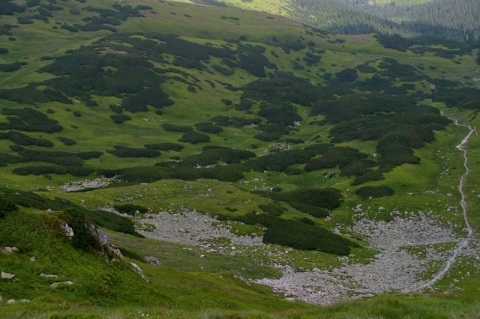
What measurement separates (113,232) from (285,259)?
15.0 m

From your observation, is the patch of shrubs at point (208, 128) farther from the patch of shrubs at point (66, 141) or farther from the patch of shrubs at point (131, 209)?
the patch of shrubs at point (131, 209)

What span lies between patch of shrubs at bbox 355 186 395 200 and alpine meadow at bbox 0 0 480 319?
284 mm

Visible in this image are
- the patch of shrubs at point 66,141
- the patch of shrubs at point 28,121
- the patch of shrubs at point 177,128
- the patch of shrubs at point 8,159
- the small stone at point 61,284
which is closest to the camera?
the small stone at point 61,284

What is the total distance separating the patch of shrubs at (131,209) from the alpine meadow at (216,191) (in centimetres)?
26

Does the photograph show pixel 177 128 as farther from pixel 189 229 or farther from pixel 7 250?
pixel 7 250

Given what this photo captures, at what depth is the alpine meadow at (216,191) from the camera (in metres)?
19.1

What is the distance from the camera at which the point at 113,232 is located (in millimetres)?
39438

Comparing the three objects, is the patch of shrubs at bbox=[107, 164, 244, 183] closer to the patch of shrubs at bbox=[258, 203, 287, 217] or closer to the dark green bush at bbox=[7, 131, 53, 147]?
the dark green bush at bbox=[7, 131, 53, 147]

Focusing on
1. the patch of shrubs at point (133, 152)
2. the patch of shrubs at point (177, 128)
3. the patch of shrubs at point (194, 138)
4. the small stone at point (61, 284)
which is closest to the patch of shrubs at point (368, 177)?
the patch of shrubs at point (133, 152)

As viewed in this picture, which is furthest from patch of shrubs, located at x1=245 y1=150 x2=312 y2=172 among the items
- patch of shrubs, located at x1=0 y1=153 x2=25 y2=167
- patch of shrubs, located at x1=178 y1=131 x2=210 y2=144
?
patch of shrubs, located at x1=0 y1=153 x2=25 y2=167

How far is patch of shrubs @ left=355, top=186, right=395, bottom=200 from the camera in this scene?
60.7 meters

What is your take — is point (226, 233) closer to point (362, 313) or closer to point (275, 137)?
point (362, 313)

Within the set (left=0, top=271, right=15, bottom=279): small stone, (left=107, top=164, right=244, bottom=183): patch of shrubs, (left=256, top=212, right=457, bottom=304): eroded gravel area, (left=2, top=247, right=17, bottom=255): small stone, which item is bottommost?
(left=107, top=164, right=244, bottom=183): patch of shrubs

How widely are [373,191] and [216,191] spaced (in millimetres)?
20857
